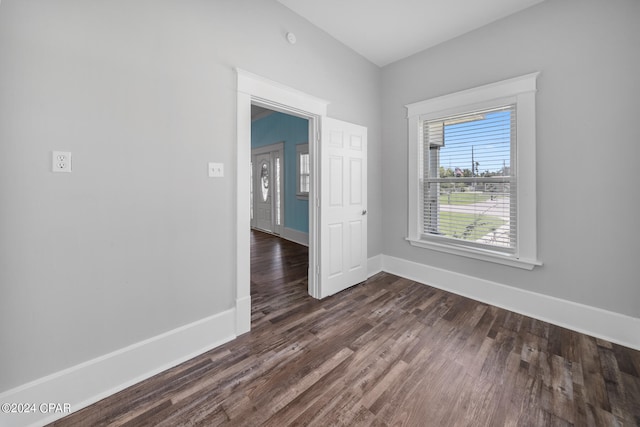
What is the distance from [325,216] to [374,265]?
1.30 metres

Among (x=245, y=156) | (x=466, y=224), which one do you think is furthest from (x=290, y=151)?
(x=466, y=224)

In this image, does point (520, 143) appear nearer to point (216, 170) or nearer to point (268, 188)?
point (216, 170)

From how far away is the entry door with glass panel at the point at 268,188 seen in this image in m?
6.34

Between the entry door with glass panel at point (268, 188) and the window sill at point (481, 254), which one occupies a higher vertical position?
the entry door with glass panel at point (268, 188)

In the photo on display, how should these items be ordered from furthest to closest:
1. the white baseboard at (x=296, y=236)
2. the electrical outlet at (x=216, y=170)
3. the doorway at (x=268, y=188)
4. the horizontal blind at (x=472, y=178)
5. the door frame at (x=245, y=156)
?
the doorway at (x=268, y=188) < the white baseboard at (x=296, y=236) < the horizontal blind at (x=472, y=178) < the door frame at (x=245, y=156) < the electrical outlet at (x=216, y=170)

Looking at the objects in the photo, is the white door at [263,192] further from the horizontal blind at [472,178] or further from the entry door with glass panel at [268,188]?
the horizontal blind at [472,178]

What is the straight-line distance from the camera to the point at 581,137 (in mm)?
2240

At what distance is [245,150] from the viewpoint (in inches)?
86.5

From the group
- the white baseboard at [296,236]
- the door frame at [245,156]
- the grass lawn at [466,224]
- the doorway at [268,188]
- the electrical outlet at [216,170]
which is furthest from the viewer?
the doorway at [268,188]

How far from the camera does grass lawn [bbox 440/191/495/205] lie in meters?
2.88

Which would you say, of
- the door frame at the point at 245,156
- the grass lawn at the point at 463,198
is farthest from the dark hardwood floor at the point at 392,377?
the grass lawn at the point at 463,198

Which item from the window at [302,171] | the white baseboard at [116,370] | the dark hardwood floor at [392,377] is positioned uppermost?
the window at [302,171]

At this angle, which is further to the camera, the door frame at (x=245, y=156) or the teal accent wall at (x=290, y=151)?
the teal accent wall at (x=290, y=151)

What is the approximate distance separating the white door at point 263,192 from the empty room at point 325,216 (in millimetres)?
3549
